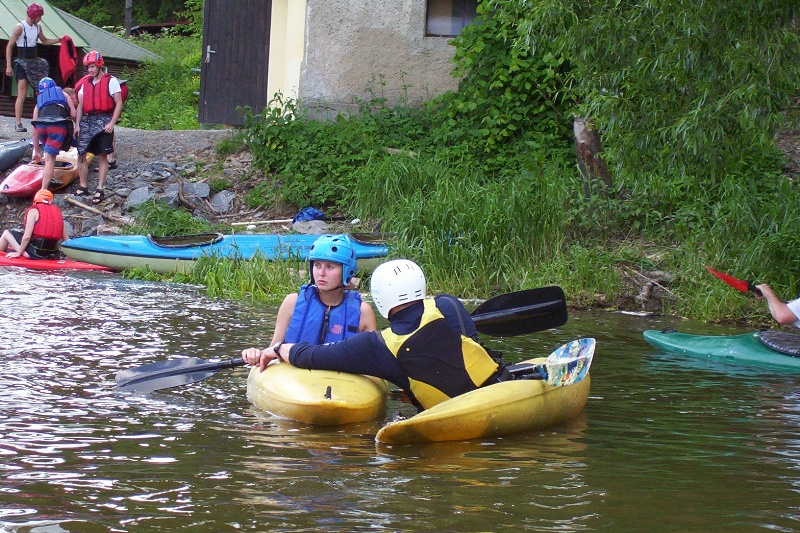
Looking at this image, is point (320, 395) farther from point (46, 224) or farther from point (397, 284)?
point (46, 224)

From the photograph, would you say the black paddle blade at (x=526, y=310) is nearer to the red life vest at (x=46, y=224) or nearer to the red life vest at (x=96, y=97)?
the red life vest at (x=46, y=224)

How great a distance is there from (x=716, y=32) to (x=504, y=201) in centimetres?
377

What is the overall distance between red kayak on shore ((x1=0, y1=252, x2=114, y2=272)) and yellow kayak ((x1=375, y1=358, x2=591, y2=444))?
731 centimetres

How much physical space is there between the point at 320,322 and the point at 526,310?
1.66 metres

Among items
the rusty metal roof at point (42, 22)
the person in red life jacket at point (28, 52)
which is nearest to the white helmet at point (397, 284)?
the person in red life jacket at point (28, 52)

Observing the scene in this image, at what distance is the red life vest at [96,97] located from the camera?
538 inches

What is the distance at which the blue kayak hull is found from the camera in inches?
430

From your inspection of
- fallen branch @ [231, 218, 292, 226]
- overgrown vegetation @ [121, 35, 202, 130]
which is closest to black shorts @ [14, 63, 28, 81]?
fallen branch @ [231, 218, 292, 226]

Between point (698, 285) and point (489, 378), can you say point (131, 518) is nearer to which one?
point (489, 378)

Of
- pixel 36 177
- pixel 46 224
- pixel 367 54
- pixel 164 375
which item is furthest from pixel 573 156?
pixel 164 375

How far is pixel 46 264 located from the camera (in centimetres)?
1152

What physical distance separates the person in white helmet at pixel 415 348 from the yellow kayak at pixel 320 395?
3.3 inches

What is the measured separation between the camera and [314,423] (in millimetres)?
5402

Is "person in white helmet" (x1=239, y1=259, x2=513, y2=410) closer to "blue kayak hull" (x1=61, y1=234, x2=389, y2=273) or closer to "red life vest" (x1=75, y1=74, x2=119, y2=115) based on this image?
"blue kayak hull" (x1=61, y1=234, x2=389, y2=273)
